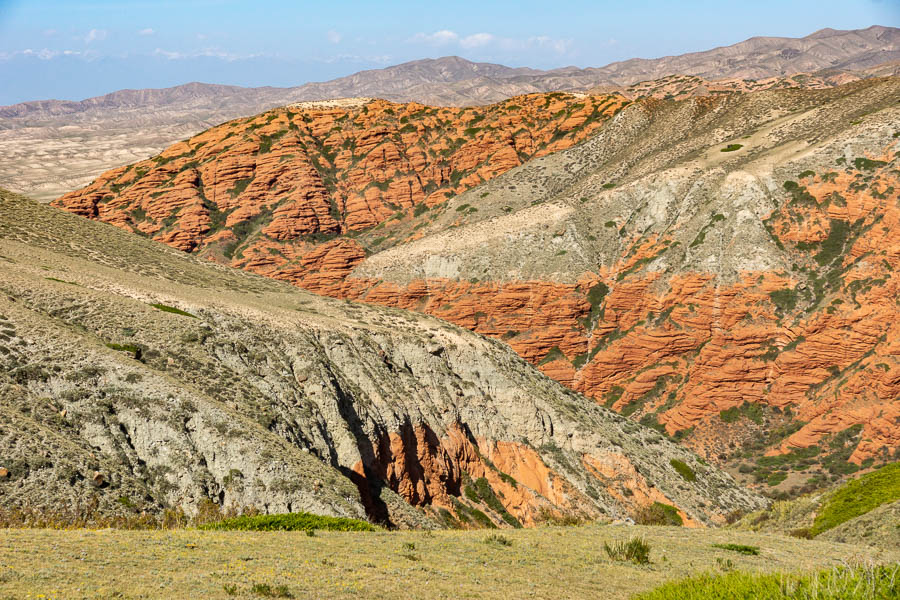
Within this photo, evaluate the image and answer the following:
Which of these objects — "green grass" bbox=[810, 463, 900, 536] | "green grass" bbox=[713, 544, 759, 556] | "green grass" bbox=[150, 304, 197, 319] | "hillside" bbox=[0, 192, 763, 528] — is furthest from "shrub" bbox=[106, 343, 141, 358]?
"green grass" bbox=[810, 463, 900, 536]

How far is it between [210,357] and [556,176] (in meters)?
86.3

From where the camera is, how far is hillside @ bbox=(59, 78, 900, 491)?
62.5 meters

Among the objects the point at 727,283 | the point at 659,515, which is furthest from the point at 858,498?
the point at 727,283

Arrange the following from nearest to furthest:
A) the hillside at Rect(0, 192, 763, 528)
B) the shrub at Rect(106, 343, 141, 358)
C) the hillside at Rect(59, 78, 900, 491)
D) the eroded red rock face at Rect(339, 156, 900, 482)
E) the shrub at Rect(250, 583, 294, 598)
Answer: the shrub at Rect(250, 583, 294, 598) < the hillside at Rect(0, 192, 763, 528) < the shrub at Rect(106, 343, 141, 358) < the eroded red rock face at Rect(339, 156, 900, 482) < the hillside at Rect(59, 78, 900, 491)

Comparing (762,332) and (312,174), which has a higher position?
(312,174)

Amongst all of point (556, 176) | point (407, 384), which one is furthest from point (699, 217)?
point (407, 384)

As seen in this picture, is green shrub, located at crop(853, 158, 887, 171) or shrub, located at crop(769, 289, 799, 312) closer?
shrub, located at crop(769, 289, 799, 312)

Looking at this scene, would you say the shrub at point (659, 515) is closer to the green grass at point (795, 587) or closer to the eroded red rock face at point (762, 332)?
the eroded red rock face at point (762, 332)

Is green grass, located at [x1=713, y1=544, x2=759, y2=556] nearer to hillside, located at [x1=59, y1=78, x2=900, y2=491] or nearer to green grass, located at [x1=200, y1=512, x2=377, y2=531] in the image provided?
green grass, located at [x1=200, y1=512, x2=377, y2=531]

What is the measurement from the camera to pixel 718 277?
72.3 metres

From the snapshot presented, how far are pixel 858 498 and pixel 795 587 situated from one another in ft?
80.0

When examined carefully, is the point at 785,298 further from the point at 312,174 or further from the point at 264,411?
the point at 312,174

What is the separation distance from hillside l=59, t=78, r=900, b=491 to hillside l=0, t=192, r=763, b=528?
63.2 ft

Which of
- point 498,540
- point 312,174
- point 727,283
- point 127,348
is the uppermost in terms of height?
point 312,174
